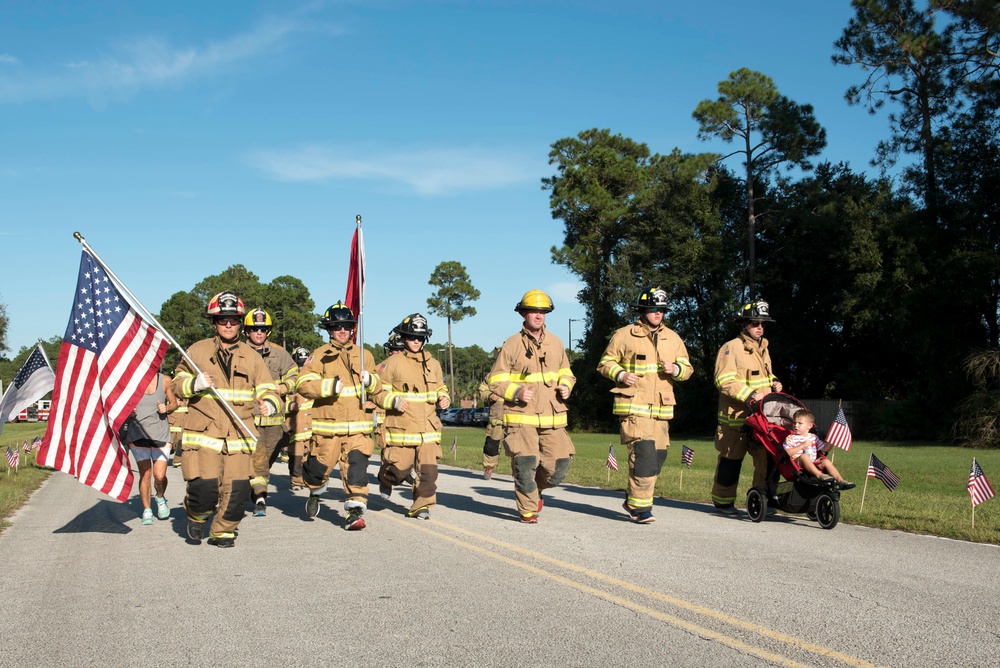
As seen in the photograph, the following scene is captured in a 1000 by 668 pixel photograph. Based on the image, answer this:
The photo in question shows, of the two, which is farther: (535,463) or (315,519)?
(315,519)

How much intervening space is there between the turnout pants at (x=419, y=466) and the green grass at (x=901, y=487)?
3.97 meters

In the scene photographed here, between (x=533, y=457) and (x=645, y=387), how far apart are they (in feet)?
4.83

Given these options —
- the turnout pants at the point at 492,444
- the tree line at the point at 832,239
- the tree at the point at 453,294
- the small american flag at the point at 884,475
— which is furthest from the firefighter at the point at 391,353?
the tree at the point at 453,294

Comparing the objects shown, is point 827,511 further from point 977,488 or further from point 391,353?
point 391,353

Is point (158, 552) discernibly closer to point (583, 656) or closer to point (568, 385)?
point (568, 385)

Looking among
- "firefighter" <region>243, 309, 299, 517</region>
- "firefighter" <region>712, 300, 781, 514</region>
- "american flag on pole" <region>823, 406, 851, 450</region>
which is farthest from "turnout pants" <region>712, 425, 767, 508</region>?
"firefighter" <region>243, 309, 299, 517</region>

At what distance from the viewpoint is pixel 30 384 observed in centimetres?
1529

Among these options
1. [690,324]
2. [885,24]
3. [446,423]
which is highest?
[885,24]

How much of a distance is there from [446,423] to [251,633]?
68.6 m

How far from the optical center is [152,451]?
1108cm

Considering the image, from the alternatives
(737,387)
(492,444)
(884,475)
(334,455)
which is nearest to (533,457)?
(334,455)

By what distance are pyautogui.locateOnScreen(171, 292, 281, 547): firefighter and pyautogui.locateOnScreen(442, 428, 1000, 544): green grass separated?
6378 millimetres

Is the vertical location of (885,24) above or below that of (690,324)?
above

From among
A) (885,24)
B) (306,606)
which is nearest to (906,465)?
(306,606)
